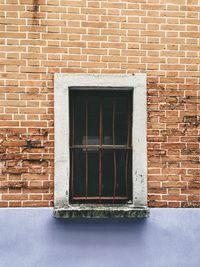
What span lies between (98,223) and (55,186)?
67 centimetres

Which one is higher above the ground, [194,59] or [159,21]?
[159,21]

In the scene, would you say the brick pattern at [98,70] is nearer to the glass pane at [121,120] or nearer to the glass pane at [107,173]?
the glass pane at [121,120]

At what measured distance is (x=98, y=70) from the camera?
16.3 ft

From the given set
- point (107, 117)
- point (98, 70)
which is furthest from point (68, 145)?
point (98, 70)

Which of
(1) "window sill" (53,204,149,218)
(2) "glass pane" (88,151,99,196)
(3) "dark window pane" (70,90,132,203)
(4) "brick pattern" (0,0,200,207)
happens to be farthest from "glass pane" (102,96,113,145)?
(1) "window sill" (53,204,149,218)

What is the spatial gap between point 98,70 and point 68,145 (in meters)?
0.97

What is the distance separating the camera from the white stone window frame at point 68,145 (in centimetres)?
484

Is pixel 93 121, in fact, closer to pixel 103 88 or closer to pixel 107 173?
pixel 103 88

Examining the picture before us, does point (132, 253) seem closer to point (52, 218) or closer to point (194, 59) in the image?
point (52, 218)

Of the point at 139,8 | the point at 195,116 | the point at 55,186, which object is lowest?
the point at 55,186

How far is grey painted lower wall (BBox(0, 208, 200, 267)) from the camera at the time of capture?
4.78 meters

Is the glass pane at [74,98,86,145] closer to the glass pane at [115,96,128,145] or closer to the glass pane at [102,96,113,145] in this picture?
the glass pane at [102,96,113,145]

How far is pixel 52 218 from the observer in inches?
190

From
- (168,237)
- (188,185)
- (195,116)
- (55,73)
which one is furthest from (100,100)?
(168,237)
